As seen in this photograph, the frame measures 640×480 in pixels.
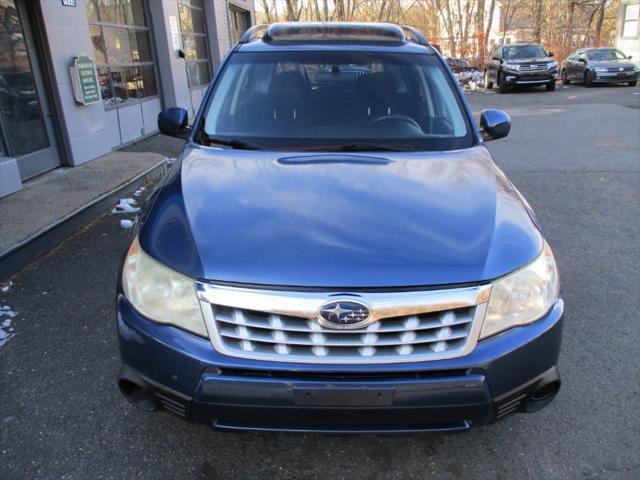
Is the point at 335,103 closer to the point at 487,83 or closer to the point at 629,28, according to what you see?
the point at 487,83

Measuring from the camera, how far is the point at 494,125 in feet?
12.1

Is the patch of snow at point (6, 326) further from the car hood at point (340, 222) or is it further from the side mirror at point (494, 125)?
the side mirror at point (494, 125)

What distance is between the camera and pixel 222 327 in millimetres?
1915

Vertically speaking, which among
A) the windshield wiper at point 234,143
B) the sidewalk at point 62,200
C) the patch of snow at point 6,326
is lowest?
the patch of snow at point 6,326

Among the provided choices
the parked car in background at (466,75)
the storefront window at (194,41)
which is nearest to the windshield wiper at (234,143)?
the storefront window at (194,41)

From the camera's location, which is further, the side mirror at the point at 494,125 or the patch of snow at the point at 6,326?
the side mirror at the point at 494,125

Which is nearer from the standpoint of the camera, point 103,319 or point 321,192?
point 321,192

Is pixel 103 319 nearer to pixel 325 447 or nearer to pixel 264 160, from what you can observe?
pixel 264 160

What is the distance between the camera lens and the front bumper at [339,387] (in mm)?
1864

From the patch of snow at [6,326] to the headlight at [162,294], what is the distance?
1642mm

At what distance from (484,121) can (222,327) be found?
103 inches

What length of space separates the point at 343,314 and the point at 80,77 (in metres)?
6.48

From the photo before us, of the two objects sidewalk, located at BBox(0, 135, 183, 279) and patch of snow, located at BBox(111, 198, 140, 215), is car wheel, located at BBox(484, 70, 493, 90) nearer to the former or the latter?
sidewalk, located at BBox(0, 135, 183, 279)

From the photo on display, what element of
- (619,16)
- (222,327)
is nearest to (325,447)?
(222,327)
